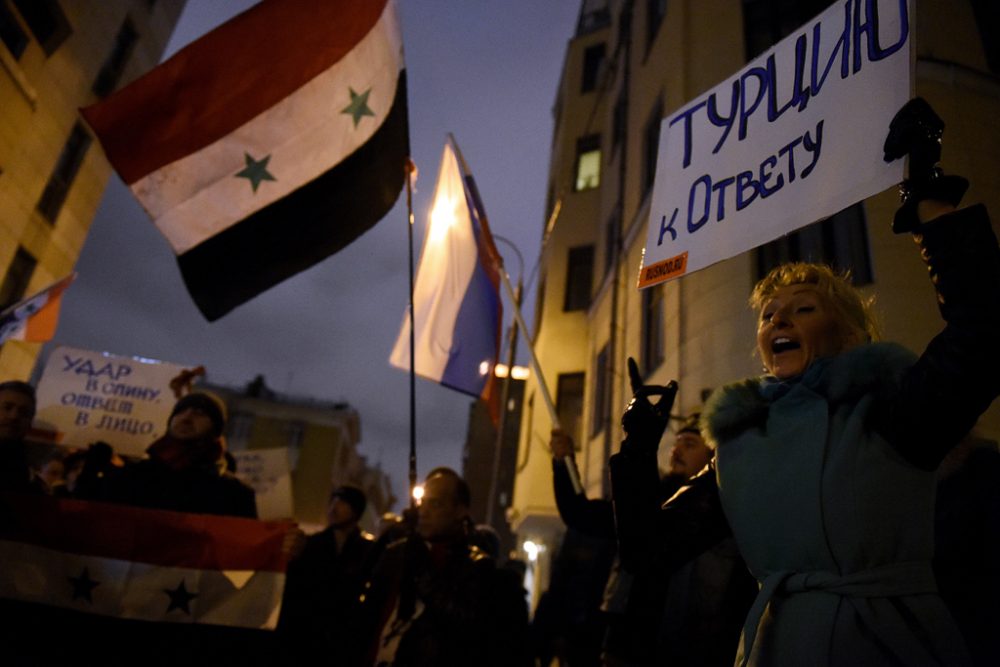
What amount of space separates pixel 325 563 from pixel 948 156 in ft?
21.1

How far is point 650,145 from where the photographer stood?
11727 millimetres

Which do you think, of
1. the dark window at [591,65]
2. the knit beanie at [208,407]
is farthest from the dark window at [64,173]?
the dark window at [591,65]

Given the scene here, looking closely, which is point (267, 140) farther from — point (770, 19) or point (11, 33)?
point (11, 33)

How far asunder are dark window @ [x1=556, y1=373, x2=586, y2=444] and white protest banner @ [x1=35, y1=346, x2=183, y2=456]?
32.7 ft

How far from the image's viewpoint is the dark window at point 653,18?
1238 centimetres

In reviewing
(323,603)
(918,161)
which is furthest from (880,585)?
(323,603)

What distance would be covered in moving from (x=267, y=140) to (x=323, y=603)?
3180 millimetres

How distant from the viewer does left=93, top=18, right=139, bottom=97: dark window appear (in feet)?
46.3

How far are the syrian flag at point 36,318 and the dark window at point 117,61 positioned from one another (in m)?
8.75

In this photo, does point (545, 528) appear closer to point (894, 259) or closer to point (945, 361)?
point (894, 259)

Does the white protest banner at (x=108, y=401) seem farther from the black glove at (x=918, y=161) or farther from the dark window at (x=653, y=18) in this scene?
the dark window at (x=653, y=18)

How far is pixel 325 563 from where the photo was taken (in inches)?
169

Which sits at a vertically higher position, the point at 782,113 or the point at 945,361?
the point at 782,113

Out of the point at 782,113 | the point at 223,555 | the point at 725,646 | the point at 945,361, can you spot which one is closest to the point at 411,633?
the point at 223,555
